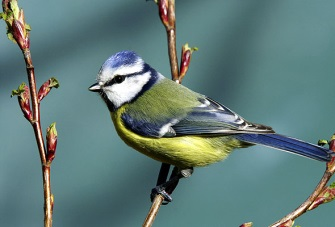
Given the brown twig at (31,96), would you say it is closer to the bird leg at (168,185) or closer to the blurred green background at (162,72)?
the bird leg at (168,185)

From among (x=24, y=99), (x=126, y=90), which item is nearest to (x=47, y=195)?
(x=24, y=99)

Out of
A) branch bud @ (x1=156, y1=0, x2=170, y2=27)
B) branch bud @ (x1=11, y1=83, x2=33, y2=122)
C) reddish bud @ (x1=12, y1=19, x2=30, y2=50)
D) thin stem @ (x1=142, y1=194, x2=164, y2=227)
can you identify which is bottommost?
thin stem @ (x1=142, y1=194, x2=164, y2=227)

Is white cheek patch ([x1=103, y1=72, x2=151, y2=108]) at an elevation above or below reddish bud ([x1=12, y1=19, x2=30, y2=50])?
below

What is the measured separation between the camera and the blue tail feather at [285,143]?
180 cm

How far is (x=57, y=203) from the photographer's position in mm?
2984

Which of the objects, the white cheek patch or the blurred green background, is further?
the blurred green background

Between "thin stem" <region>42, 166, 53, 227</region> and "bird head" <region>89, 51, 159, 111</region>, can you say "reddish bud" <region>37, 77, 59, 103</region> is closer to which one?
"thin stem" <region>42, 166, 53, 227</region>

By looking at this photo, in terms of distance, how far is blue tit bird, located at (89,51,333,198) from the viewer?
6.59ft

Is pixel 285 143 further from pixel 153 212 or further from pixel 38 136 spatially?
pixel 38 136

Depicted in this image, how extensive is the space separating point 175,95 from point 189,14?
1004 mm

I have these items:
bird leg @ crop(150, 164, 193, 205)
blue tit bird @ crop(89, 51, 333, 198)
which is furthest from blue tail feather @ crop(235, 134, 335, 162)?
bird leg @ crop(150, 164, 193, 205)

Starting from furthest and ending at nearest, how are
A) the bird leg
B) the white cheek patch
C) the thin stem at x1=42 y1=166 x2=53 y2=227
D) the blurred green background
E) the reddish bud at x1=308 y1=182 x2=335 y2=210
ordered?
the blurred green background, the white cheek patch, the bird leg, the reddish bud at x1=308 y1=182 x2=335 y2=210, the thin stem at x1=42 y1=166 x2=53 y2=227

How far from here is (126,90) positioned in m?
2.14

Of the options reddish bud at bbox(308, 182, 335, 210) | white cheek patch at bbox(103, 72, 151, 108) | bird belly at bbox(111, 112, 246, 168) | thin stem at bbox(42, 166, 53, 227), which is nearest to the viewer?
thin stem at bbox(42, 166, 53, 227)
